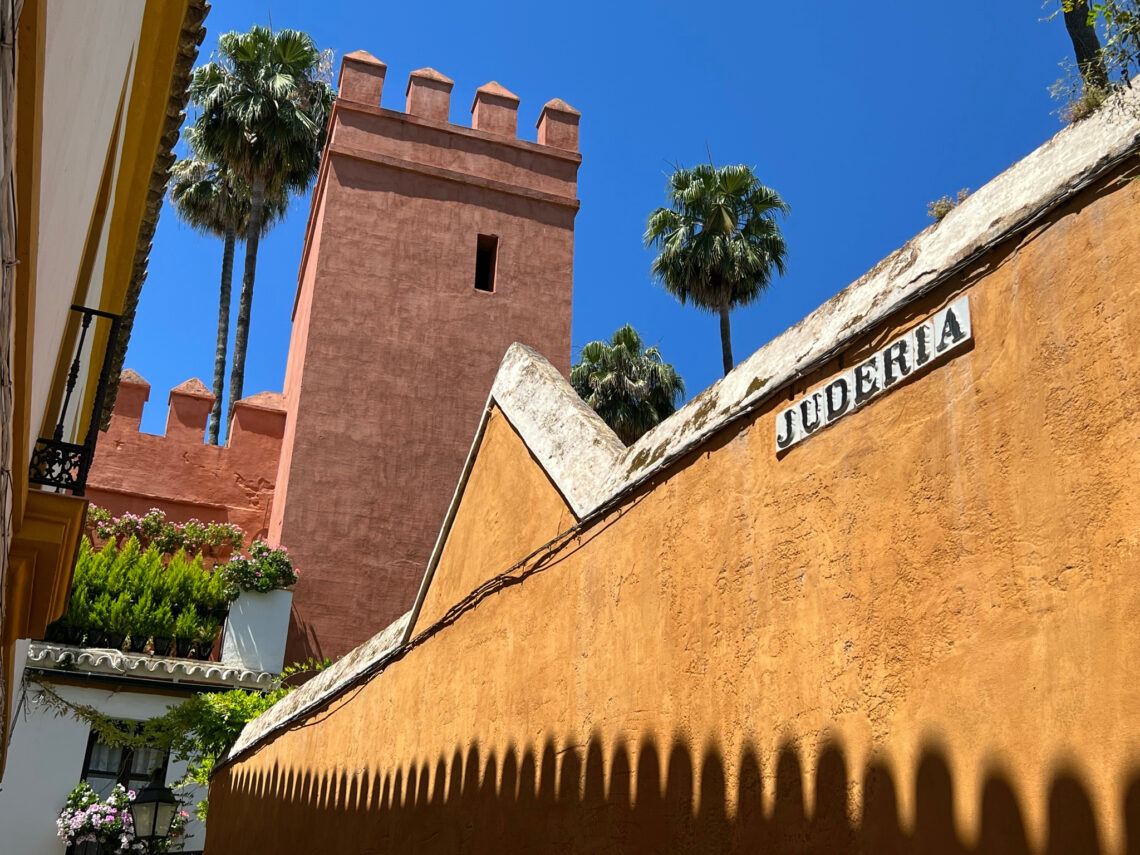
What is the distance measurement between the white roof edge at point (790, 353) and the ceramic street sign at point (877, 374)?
0.10 meters

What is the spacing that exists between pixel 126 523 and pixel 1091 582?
14.8 metres

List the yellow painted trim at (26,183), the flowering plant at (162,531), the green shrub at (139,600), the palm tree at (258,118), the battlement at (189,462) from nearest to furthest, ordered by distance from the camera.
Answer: the yellow painted trim at (26,183), the green shrub at (139,600), the flowering plant at (162,531), the battlement at (189,462), the palm tree at (258,118)

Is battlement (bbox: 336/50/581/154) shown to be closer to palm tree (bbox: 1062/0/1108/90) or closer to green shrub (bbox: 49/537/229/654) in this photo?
green shrub (bbox: 49/537/229/654)

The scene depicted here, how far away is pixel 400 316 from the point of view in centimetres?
1728

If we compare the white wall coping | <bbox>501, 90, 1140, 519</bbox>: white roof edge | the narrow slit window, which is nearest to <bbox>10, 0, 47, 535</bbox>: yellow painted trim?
<bbox>501, 90, 1140, 519</bbox>: white roof edge

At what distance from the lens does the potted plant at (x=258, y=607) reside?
47.7 ft

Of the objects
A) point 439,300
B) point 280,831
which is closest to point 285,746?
point 280,831

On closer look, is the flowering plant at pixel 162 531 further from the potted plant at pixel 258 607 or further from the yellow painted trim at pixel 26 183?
the yellow painted trim at pixel 26 183

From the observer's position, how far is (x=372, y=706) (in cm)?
693

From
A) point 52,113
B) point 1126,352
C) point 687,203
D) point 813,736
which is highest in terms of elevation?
point 687,203

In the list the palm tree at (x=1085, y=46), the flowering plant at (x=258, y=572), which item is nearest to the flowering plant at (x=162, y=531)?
the flowering plant at (x=258, y=572)

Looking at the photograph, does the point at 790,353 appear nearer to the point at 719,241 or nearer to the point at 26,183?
the point at 26,183

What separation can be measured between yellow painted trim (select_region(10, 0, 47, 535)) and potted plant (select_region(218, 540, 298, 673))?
10661 mm

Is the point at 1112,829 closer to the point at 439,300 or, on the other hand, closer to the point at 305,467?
the point at 305,467
